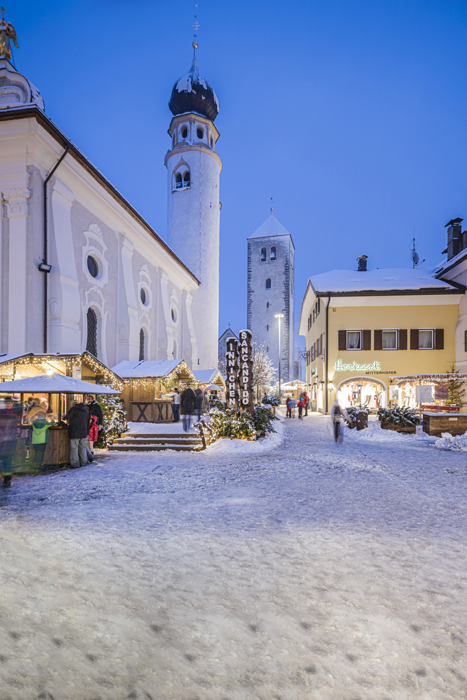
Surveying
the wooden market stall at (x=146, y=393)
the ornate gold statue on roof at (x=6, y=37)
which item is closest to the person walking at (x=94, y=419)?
the wooden market stall at (x=146, y=393)

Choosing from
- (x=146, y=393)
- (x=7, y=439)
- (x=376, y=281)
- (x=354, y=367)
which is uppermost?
(x=376, y=281)

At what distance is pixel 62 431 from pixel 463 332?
93.2 ft

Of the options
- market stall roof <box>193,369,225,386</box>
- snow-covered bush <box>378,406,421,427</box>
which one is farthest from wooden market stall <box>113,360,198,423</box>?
snow-covered bush <box>378,406,421,427</box>

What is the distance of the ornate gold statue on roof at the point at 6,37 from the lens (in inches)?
714

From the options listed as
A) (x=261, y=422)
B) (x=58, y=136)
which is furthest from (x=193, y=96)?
(x=261, y=422)

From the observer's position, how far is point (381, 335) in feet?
100

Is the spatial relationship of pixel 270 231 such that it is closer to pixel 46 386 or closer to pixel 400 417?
pixel 400 417

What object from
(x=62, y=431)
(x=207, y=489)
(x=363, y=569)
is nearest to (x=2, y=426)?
(x=62, y=431)

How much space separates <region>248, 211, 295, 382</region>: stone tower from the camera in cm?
5791

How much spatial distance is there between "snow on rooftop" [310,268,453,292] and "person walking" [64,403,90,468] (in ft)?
79.2

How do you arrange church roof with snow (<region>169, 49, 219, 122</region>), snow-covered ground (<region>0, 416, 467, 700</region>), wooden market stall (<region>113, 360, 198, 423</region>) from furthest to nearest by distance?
1. church roof with snow (<region>169, 49, 219, 122</region>)
2. wooden market stall (<region>113, 360, 198, 423</region>)
3. snow-covered ground (<region>0, 416, 467, 700</region>)

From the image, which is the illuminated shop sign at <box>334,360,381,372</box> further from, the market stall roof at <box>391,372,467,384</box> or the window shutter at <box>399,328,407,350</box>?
the market stall roof at <box>391,372,467,384</box>

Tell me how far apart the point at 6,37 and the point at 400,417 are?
81.4 ft

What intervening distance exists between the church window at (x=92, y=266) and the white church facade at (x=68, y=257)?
48 millimetres
